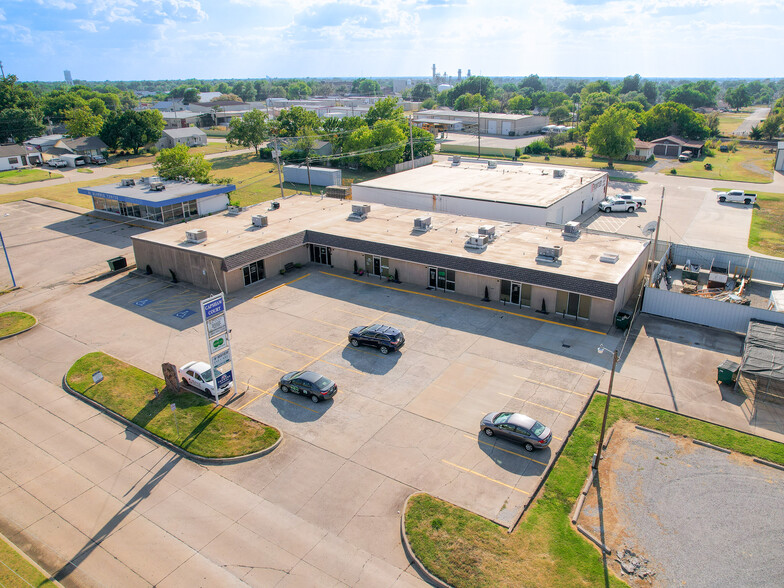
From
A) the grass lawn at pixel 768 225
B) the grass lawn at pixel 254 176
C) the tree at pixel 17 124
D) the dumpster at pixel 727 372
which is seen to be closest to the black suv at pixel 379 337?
the dumpster at pixel 727 372

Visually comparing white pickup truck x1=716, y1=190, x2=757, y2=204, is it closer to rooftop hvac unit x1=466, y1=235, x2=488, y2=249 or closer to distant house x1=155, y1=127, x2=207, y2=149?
rooftop hvac unit x1=466, y1=235, x2=488, y2=249

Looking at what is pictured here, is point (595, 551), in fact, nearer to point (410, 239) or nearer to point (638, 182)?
point (410, 239)

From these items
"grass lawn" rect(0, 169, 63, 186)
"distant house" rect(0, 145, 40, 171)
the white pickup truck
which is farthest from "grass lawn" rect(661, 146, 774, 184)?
"distant house" rect(0, 145, 40, 171)

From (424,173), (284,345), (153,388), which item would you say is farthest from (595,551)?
(424,173)

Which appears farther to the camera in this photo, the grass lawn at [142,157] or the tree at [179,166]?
the grass lawn at [142,157]

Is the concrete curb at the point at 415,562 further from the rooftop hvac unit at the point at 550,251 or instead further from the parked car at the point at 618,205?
the parked car at the point at 618,205

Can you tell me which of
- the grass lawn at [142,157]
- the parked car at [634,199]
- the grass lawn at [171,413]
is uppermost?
the grass lawn at [142,157]
